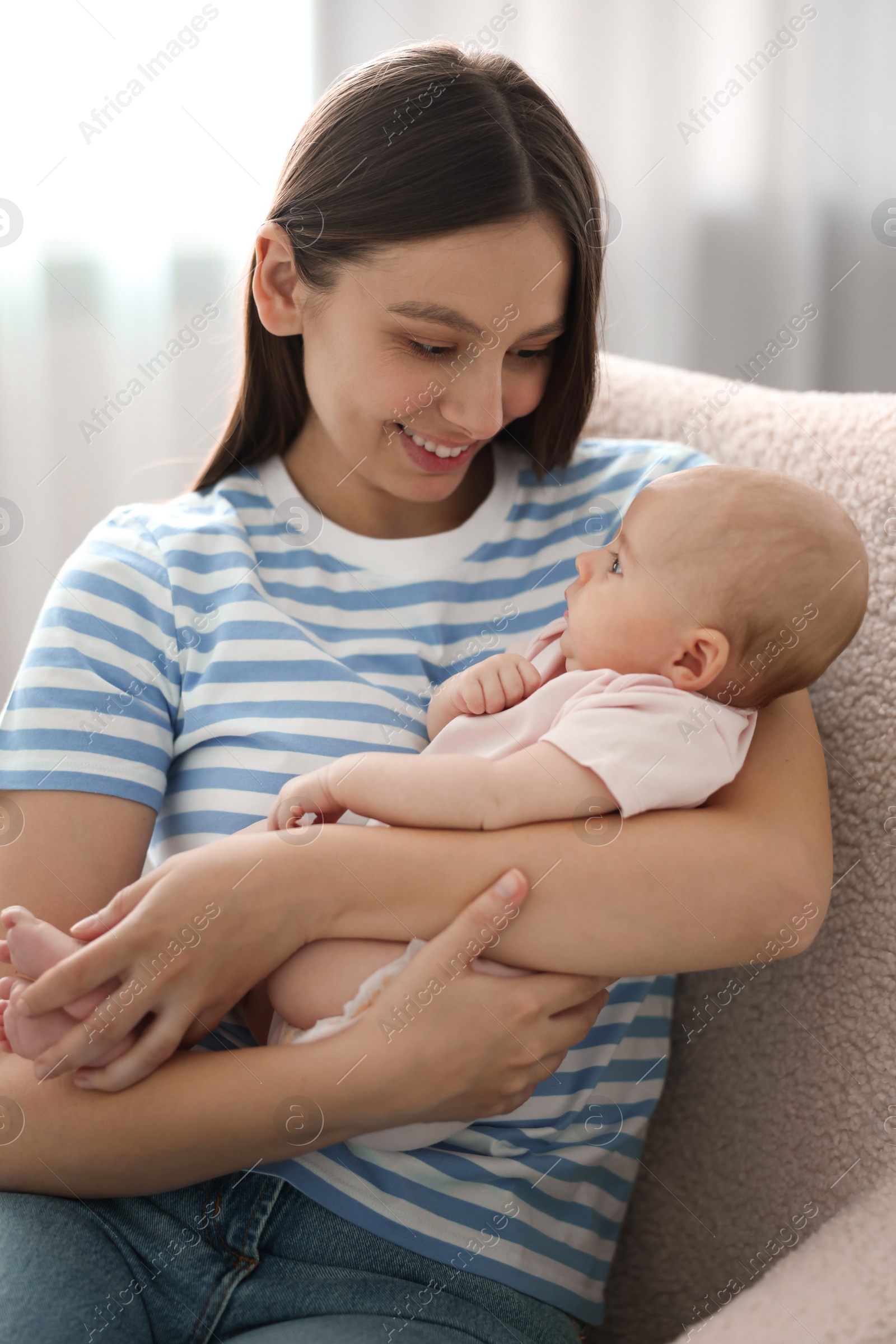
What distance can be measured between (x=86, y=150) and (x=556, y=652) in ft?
4.85

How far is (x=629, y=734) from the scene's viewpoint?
819 millimetres

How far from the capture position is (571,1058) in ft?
3.10

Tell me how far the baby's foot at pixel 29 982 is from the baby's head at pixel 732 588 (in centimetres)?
51

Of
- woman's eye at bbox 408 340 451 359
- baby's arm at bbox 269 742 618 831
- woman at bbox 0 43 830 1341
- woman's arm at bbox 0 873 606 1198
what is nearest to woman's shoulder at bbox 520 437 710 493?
woman at bbox 0 43 830 1341

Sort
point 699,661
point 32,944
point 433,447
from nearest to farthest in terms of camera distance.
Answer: point 32,944 < point 699,661 < point 433,447

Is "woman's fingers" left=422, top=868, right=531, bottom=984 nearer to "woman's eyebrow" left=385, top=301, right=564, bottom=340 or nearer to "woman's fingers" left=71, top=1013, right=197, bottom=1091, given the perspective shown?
"woman's fingers" left=71, top=1013, right=197, bottom=1091

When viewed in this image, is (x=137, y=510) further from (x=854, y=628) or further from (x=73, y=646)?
(x=854, y=628)

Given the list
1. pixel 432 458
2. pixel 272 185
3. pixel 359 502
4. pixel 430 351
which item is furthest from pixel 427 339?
pixel 272 185

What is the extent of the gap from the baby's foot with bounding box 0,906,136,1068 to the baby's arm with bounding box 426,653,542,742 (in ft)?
1.23

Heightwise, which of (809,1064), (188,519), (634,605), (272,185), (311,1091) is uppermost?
(272,185)

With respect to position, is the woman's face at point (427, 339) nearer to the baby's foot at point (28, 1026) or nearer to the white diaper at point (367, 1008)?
the white diaper at point (367, 1008)

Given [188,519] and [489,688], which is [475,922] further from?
[188,519]

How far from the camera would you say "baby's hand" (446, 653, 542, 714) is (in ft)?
3.05

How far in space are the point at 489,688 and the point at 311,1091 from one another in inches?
14.6
